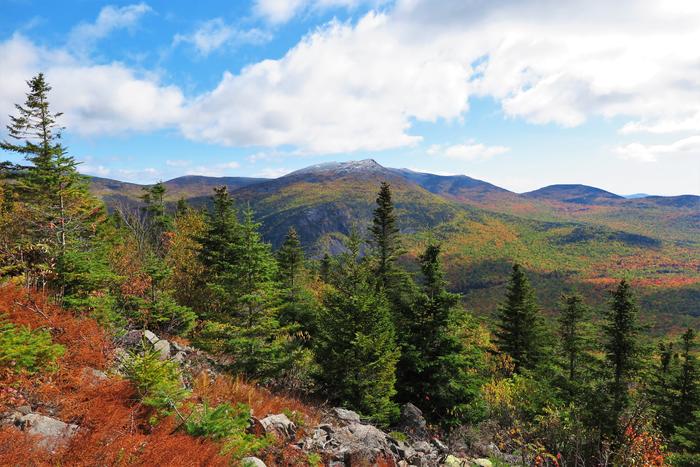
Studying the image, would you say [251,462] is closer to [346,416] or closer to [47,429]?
[47,429]

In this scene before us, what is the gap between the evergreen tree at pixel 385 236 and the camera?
28.9 metres

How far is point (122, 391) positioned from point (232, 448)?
2.70 m

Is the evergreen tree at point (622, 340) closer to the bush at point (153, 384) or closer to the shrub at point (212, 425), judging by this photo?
the shrub at point (212, 425)

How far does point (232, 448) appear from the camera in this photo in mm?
6836

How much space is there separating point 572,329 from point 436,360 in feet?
65.9

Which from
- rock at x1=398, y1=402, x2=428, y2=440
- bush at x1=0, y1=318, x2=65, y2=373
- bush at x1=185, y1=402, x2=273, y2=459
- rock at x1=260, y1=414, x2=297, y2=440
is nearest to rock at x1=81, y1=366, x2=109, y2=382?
bush at x1=0, y1=318, x2=65, y2=373

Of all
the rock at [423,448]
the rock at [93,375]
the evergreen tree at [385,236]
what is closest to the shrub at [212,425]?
the rock at [93,375]

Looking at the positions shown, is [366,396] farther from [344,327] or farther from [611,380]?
[611,380]

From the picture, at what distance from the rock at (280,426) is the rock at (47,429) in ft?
12.8

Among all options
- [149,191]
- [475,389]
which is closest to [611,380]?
[475,389]

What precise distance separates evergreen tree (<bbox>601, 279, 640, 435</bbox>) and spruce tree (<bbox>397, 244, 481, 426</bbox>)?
35.0 ft

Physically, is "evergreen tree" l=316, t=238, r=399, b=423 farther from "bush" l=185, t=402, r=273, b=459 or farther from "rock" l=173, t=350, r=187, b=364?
"bush" l=185, t=402, r=273, b=459

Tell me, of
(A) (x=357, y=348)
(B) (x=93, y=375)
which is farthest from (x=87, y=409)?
(A) (x=357, y=348)

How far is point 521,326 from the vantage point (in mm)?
32594
